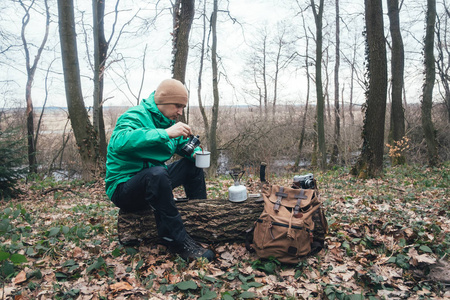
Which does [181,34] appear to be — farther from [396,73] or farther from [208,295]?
[396,73]

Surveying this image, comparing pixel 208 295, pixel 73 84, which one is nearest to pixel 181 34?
pixel 73 84

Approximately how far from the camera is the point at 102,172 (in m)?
7.89

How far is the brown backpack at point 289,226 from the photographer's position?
101 inches

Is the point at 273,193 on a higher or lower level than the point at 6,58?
lower

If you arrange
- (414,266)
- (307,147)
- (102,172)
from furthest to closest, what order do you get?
(307,147) → (102,172) → (414,266)

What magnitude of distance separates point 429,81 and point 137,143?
381 inches

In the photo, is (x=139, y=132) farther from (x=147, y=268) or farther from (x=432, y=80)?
(x=432, y=80)

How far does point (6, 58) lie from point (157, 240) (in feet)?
46.1

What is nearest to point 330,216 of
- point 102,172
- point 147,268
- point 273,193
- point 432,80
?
point 273,193

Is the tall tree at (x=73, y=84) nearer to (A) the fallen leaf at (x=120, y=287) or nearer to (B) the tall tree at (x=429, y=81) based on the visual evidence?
(A) the fallen leaf at (x=120, y=287)

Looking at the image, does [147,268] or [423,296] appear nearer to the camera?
[423,296]

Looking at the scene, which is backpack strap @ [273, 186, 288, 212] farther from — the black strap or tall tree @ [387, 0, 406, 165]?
tall tree @ [387, 0, 406, 165]

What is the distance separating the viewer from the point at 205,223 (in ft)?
9.80

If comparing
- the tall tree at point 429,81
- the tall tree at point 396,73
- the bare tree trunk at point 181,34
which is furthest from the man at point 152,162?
the tall tree at point 396,73
